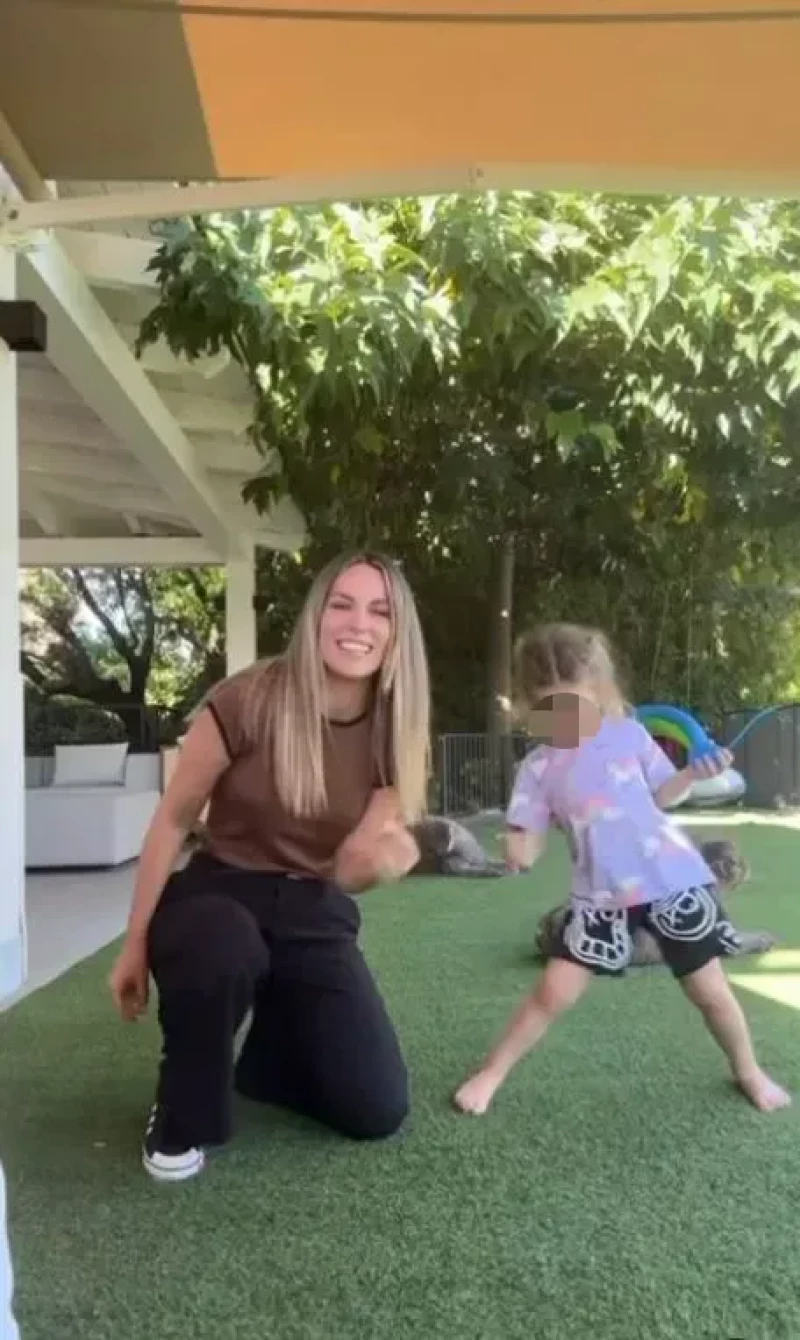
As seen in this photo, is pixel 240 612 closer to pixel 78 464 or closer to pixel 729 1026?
pixel 78 464

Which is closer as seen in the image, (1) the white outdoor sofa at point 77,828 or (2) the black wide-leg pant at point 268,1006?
(2) the black wide-leg pant at point 268,1006

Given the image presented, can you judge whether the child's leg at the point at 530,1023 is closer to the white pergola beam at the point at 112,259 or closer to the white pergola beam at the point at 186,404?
the white pergola beam at the point at 112,259

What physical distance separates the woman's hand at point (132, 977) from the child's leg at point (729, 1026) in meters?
1.12

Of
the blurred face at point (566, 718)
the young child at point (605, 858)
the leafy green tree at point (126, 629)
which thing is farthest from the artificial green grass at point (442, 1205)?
the leafy green tree at point (126, 629)

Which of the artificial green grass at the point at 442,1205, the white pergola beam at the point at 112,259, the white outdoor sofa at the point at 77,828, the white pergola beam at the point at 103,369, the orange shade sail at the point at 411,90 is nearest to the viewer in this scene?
the artificial green grass at the point at 442,1205

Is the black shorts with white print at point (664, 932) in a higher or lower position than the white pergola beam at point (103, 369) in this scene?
lower

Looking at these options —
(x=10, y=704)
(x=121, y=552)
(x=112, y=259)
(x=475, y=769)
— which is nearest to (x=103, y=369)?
(x=112, y=259)

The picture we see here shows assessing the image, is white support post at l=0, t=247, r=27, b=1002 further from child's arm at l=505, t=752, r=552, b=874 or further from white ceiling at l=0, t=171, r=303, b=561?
child's arm at l=505, t=752, r=552, b=874

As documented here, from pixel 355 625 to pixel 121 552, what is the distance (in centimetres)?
862

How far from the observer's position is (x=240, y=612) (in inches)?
425

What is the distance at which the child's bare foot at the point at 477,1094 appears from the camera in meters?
2.83

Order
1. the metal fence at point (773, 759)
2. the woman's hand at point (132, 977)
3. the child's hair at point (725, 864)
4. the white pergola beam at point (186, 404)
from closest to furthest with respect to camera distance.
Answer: the woman's hand at point (132, 977) → the child's hair at point (725, 864) → the white pergola beam at point (186, 404) → the metal fence at point (773, 759)

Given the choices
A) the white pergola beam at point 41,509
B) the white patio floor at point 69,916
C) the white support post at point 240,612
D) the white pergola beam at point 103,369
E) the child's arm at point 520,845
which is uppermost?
the white pergola beam at point 41,509

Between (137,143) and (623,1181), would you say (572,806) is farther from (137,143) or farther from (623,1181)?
(137,143)
